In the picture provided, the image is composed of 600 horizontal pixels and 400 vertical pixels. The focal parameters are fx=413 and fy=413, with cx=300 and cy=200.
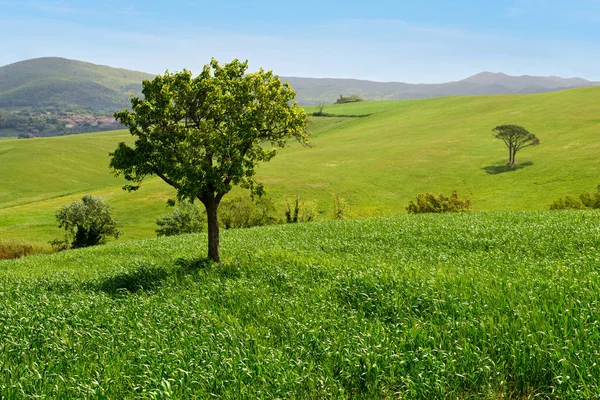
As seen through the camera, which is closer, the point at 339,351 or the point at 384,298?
the point at 339,351

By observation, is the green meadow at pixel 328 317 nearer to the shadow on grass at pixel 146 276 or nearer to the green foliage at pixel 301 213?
the shadow on grass at pixel 146 276

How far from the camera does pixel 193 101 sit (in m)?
22.5

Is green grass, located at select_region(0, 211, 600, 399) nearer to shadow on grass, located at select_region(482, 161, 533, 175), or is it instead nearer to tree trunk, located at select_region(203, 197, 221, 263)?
tree trunk, located at select_region(203, 197, 221, 263)

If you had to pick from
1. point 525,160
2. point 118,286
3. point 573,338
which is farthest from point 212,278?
point 525,160

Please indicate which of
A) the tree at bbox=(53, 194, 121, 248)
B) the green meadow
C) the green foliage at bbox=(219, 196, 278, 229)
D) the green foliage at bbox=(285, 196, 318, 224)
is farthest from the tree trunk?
the tree at bbox=(53, 194, 121, 248)

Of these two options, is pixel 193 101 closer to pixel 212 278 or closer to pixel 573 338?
pixel 212 278

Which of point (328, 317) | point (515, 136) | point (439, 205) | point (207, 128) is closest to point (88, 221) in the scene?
point (207, 128)

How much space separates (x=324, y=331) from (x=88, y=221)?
63.5m

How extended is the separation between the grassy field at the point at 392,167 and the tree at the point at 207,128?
51030 millimetres

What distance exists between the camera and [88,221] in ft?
210

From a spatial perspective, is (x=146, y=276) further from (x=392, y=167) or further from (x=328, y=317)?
(x=392, y=167)

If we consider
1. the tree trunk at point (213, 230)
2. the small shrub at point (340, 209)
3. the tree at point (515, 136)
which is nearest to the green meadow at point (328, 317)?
the tree trunk at point (213, 230)

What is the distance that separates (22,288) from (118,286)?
5269 millimetres

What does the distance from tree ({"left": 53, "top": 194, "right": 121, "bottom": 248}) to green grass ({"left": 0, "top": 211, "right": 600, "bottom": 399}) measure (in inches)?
1856
